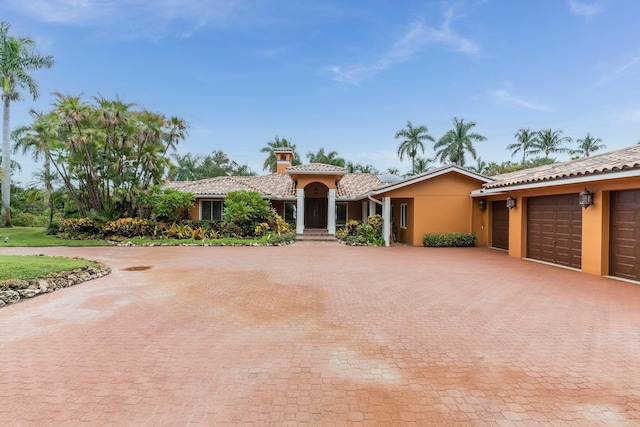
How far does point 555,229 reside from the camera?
1067 centimetres

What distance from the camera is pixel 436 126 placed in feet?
114

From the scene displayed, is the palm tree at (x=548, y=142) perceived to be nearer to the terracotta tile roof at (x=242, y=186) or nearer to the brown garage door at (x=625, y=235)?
the terracotta tile roof at (x=242, y=186)

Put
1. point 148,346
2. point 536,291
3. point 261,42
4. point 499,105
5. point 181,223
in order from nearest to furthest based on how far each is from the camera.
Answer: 1. point 148,346
2. point 536,291
3. point 261,42
4. point 181,223
5. point 499,105

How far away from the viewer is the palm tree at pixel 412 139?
34.8 meters

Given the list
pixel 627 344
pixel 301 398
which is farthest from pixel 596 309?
pixel 301 398

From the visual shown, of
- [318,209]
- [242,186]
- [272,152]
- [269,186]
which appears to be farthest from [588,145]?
Answer: [242,186]

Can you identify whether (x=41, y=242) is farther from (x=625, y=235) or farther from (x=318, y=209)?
(x=625, y=235)

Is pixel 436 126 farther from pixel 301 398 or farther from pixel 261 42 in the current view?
pixel 301 398

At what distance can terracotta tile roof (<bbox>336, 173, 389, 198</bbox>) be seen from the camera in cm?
2127

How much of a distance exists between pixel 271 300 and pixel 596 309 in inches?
244

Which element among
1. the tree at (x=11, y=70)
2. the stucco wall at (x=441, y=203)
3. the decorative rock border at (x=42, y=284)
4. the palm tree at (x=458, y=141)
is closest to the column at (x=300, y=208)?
the stucco wall at (x=441, y=203)

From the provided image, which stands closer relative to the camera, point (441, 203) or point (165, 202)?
point (441, 203)

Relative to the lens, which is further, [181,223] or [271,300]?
[181,223]

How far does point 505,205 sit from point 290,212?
1343 cm
